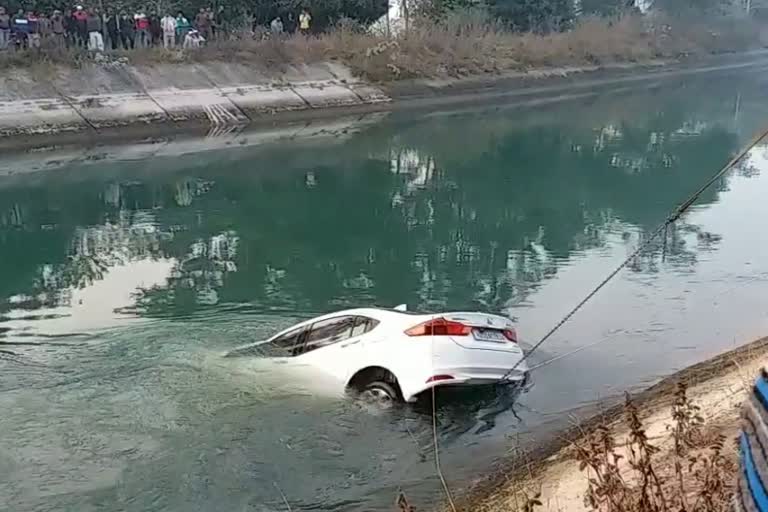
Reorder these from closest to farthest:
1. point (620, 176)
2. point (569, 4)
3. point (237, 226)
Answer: point (237, 226) → point (620, 176) → point (569, 4)

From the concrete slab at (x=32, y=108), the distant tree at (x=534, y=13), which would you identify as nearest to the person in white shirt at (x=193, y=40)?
the concrete slab at (x=32, y=108)

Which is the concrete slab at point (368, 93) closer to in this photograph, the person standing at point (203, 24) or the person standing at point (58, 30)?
the person standing at point (203, 24)

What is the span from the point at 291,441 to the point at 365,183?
19453mm

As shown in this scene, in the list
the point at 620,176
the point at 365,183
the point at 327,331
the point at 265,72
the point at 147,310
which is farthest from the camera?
the point at 265,72

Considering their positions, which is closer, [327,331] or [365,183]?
[327,331]

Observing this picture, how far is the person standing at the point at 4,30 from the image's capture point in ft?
121

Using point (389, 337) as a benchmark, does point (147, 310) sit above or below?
below

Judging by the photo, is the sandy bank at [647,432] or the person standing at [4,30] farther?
the person standing at [4,30]

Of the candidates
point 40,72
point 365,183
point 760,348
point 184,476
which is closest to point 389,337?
point 184,476

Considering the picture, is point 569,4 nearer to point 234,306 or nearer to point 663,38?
point 663,38

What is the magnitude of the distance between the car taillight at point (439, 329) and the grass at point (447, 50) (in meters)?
28.6

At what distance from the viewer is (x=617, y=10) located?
69.6m

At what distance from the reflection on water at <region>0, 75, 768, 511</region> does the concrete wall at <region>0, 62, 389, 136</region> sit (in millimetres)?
3535

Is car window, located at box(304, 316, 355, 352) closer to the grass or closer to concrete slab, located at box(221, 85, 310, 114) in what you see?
the grass
